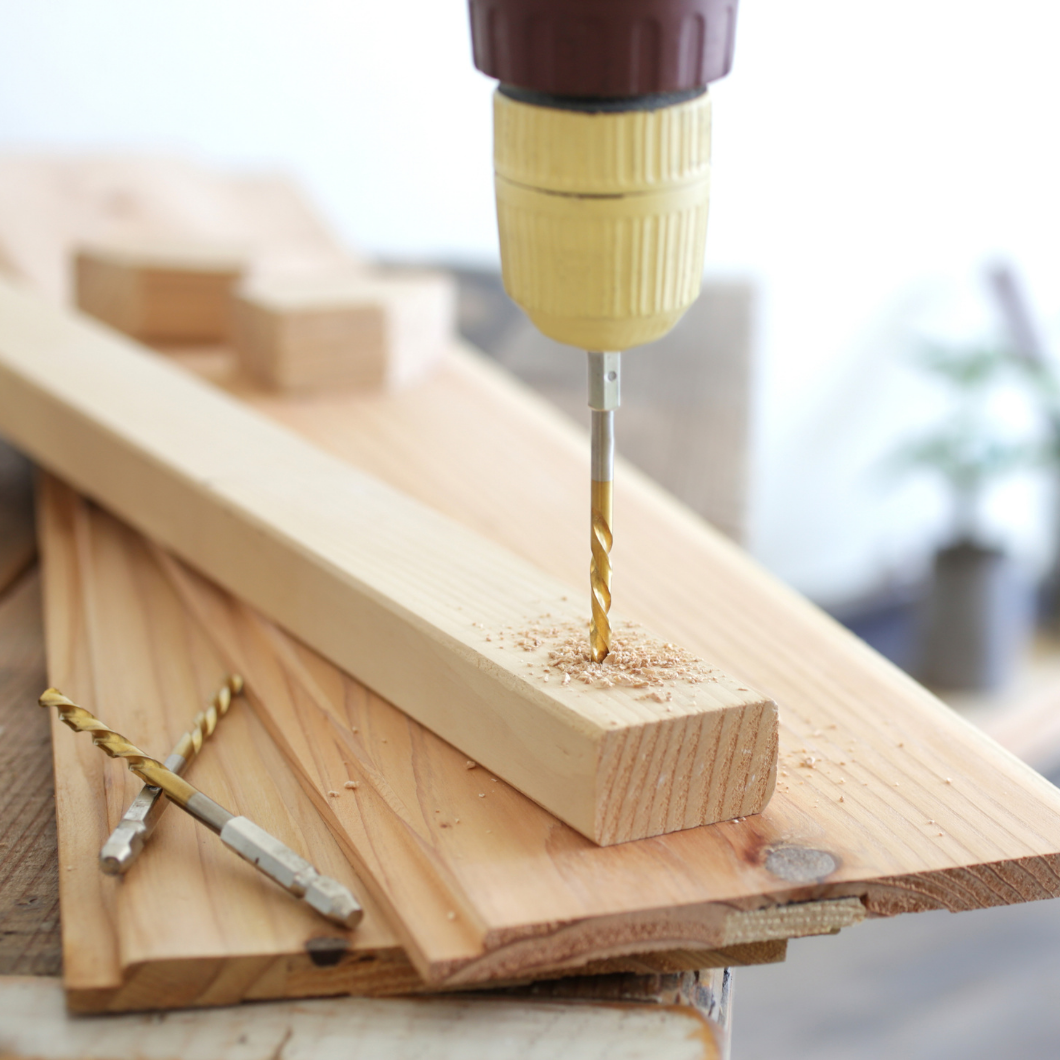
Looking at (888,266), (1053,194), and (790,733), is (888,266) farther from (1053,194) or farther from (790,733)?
(790,733)

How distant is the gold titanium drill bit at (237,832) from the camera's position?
0.53 meters

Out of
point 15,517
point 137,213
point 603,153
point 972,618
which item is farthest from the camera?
point 972,618

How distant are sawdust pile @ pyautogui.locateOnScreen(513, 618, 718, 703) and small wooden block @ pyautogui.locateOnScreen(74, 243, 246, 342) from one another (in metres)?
0.81

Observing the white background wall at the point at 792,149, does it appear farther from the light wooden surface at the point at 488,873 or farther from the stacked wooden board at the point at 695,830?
the light wooden surface at the point at 488,873

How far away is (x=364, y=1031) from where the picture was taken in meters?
0.51

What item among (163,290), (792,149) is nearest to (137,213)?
(163,290)

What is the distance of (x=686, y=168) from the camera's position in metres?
0.52

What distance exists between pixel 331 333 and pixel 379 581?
22.8 inches

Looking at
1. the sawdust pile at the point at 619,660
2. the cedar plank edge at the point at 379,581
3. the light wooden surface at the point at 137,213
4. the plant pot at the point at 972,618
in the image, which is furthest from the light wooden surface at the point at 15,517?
the plant pot at the point at 972,618

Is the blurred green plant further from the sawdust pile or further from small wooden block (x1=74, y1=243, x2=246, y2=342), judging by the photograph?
the sawdust pile

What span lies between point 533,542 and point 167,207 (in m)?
1.04

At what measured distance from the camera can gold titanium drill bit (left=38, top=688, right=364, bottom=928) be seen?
528 mm

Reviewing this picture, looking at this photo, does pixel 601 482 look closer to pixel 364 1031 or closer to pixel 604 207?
pixel 604 207

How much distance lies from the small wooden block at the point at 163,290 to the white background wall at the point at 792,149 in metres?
0.75
